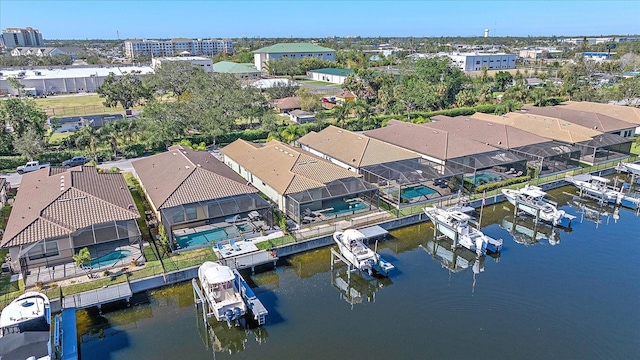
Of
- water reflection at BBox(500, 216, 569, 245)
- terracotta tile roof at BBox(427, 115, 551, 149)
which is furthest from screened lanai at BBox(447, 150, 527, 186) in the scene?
water reflection at BBox(500, 216, 569, 245)

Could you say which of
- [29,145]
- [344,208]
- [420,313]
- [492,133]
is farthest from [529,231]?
[29,145]

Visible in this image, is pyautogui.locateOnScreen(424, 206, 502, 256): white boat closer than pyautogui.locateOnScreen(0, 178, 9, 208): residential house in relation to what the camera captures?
Yes

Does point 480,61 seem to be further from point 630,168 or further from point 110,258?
point 110,258

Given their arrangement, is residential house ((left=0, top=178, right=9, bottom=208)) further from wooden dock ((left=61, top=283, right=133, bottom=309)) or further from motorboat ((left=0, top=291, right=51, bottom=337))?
motorboat ((left=0, top=291, right=51, bottom=337))

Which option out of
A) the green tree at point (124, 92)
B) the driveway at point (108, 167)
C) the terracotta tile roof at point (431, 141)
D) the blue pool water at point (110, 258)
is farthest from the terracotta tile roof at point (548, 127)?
the green tree at point (124, 92)

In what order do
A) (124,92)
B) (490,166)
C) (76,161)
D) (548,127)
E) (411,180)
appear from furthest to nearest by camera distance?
(124,92), (548,127), (76,161), (490,166), (411,180)

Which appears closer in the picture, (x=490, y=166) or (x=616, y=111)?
(x=490, y=166)
